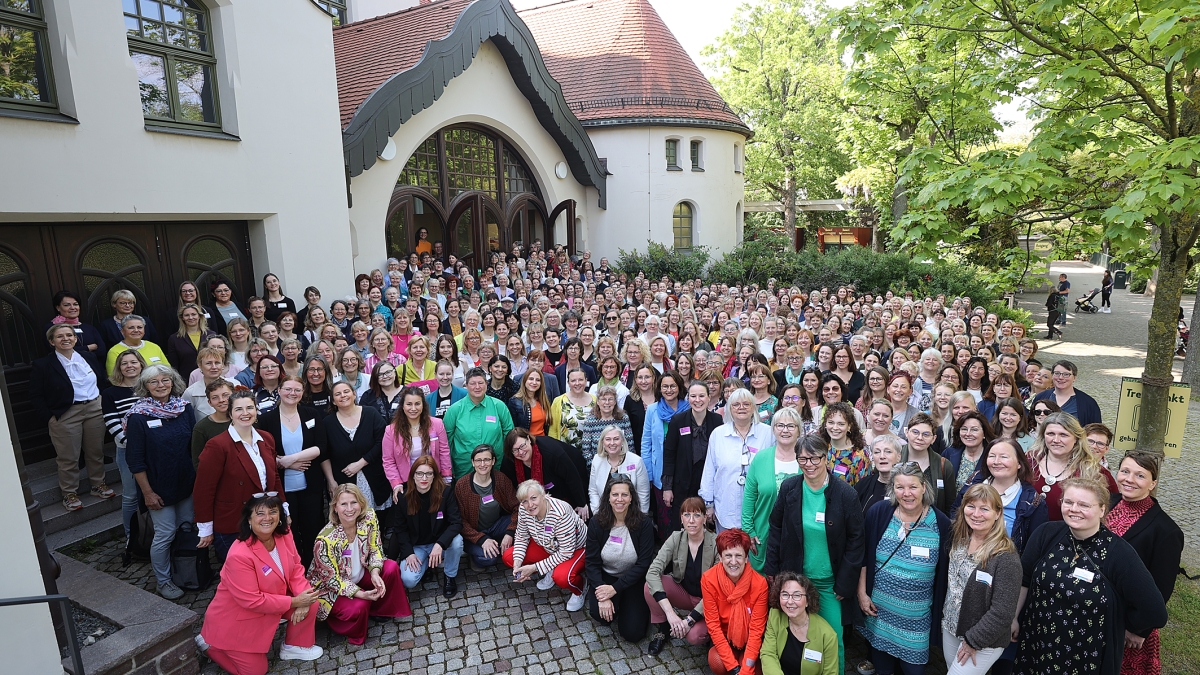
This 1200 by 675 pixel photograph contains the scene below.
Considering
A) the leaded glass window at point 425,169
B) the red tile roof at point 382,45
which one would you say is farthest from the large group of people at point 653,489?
the red tile roof at point 382,45

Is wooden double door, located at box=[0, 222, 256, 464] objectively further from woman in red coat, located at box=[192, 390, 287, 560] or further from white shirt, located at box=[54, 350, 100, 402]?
woman in red coat, located at box=[192, 390, 287, 560]

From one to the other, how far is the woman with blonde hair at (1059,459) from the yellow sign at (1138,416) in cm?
160

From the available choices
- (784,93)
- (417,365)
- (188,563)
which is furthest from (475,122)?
(784,93)

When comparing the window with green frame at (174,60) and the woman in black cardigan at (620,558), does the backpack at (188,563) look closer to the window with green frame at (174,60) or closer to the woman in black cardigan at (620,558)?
the woman in black cardigan at (620,558)

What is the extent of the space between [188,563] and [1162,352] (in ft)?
29.5

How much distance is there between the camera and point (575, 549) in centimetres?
566

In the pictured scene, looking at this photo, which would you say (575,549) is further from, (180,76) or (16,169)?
(180,76)

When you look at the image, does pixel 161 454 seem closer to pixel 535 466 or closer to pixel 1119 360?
pixel 535 466

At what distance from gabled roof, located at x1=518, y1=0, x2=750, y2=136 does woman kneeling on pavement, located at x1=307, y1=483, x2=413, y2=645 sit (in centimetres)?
1844

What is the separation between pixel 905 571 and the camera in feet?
13.9

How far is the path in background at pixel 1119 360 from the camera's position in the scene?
24.1 feet

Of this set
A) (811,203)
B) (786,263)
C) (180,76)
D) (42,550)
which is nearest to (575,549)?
(42,550)

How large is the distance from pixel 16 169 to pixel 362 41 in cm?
1176

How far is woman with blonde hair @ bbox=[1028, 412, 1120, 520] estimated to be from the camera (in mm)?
4496
